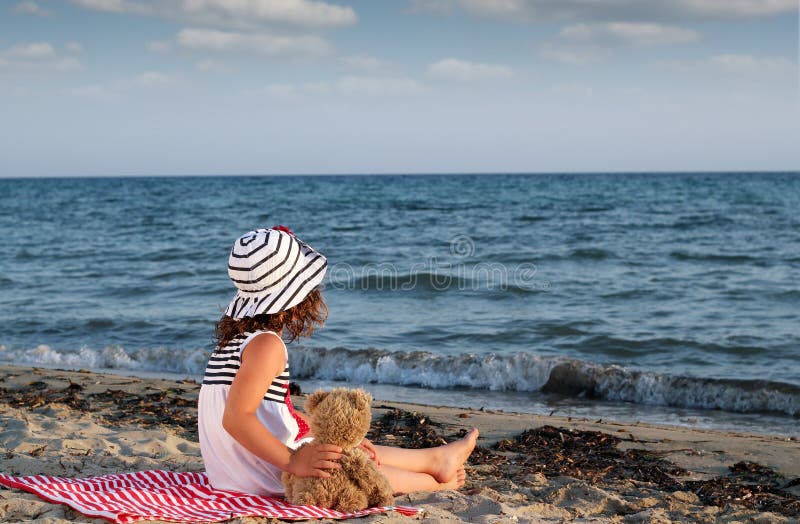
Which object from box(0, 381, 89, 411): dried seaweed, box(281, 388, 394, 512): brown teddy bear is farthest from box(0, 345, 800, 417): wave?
box(281, 388, 394, 512): brown teddy bear

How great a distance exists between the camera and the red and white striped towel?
301cm

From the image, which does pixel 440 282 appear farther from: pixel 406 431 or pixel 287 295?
pixel 287 295

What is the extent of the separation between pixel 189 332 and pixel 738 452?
677 cm

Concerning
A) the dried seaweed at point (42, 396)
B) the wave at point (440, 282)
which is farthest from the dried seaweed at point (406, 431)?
the wave at point (440, 282)

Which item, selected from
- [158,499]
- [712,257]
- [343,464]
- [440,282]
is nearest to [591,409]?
[343,464]

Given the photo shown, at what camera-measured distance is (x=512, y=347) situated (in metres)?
8.69

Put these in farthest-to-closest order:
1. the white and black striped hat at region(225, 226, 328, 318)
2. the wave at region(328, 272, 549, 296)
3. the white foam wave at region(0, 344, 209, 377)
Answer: the wave at region(328, 272, 549, 296)
the white foam wave at region(0, 344, 209, 377)
the white and black striped hat at region(225, 226, 328, 318)

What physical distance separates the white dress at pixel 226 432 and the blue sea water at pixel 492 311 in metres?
3.89

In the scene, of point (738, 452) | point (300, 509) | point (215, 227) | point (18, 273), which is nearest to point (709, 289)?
point (738, 452)

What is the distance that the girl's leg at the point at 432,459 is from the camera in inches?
142

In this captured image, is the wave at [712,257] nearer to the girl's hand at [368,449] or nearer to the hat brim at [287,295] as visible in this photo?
the girl's hand at [368,449]

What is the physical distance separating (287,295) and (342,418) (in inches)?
21.9

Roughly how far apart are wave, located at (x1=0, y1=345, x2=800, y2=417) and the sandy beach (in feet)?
3.92

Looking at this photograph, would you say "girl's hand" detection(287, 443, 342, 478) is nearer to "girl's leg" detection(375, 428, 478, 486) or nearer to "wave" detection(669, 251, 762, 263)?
"girl's leg" detection(375, 428, 478, 486)
